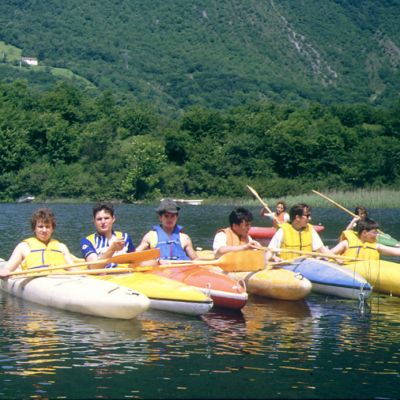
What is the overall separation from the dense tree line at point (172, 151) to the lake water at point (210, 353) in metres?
49.9

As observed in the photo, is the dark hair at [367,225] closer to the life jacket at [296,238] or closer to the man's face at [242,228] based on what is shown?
the life jacket at [296,238]

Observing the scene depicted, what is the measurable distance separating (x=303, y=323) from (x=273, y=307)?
1.22 meters

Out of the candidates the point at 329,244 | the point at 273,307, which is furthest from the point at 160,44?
the point at 273,307

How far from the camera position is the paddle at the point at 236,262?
1179cm

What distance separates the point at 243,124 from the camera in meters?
71.1

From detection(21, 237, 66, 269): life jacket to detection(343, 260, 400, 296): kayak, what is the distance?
418 cm

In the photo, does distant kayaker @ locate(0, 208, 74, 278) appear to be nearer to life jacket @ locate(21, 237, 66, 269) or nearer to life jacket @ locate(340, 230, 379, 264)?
life jacket @ locate(21, 237, 66, 269)

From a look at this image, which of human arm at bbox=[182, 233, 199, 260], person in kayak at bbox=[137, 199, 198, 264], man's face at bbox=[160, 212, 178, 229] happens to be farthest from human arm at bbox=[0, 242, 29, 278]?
human arm at bbox=[182, 233, 199, 260]

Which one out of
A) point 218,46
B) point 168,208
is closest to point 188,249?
point 168,208

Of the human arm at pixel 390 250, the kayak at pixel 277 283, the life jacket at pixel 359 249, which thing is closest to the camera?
the kayak at pixel 277 283

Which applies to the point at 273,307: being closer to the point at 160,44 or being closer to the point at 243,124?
the point at 243,124

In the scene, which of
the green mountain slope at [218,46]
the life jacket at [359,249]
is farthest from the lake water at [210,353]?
the green mountain slope at [218,46]

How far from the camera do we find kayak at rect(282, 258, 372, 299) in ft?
41.9

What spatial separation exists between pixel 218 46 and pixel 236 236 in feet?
445
